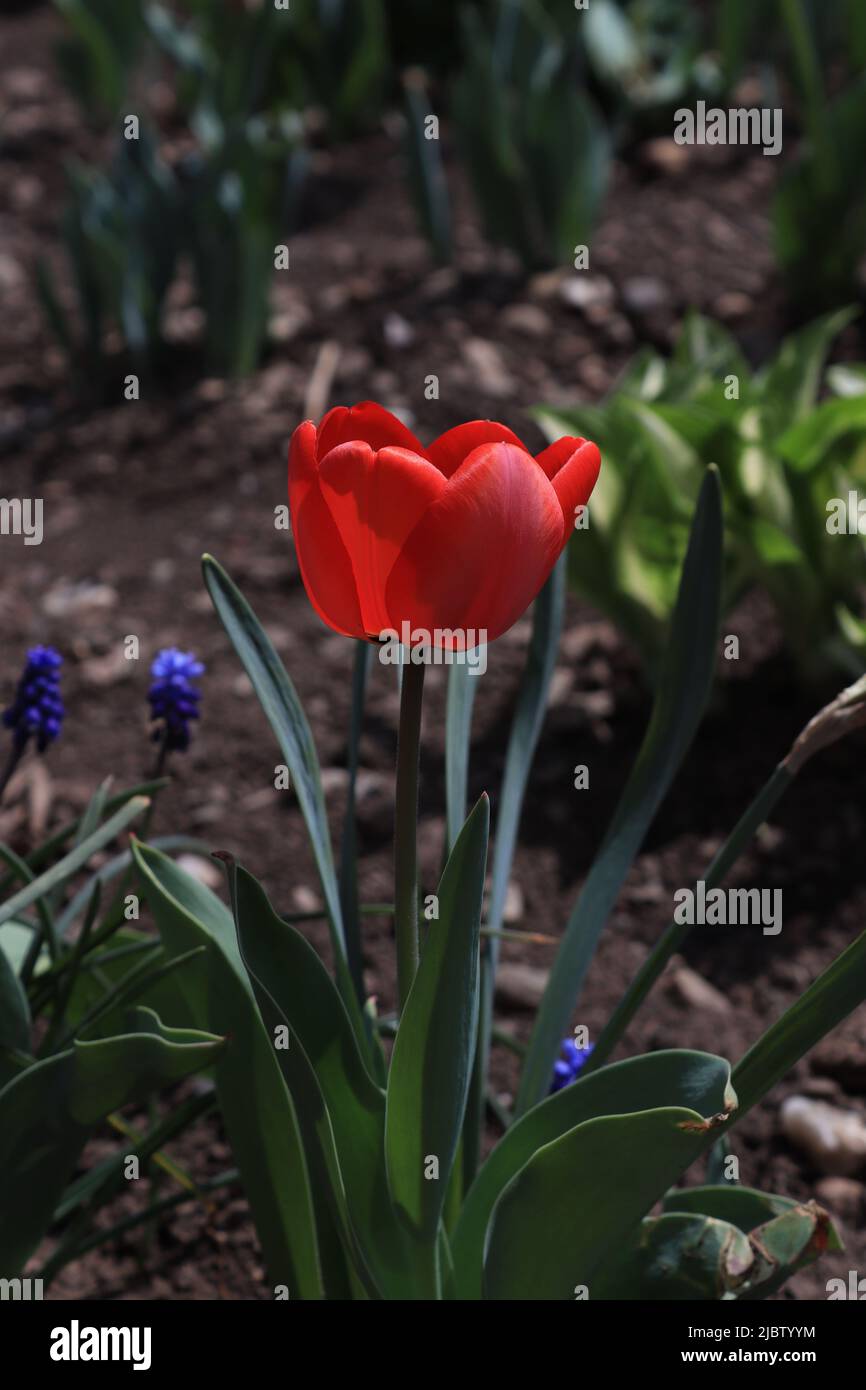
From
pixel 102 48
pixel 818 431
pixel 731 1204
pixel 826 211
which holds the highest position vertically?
pixel 102 48

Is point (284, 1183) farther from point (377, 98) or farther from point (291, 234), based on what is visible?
point (377, 98)

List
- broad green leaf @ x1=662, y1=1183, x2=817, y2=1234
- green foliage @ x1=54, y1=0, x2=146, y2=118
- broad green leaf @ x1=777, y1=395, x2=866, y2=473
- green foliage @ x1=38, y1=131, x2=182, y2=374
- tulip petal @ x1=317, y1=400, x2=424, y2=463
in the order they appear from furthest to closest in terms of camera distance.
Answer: green foliage @ x1=54, y1=0, x2=146, y2=118 < green foliage @ x1=38, y1=131, x2=182, y2=374 < broad green leaf @ x1=777, y1=395, x2=866, y2=473 < broad green leaf @ x1=662, y1=1183, x2=817, y2=1234 < tulip petal @ x1=317, y1=400, x2=424, y2=463

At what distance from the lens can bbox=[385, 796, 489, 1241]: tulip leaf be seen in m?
0.88

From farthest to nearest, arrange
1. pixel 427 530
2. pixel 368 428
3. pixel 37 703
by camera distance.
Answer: pixel 37 703 < pixel 368 428 < pixel 427 530

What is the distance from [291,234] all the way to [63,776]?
1672 millimetres

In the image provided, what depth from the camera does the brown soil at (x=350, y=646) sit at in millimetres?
1697

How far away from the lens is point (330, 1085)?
1.04 meters

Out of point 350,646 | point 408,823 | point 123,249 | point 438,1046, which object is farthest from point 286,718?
point 123,249

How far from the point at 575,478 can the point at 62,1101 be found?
550 mm

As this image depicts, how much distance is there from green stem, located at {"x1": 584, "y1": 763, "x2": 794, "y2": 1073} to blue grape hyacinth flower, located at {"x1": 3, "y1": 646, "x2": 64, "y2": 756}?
21.7 inches

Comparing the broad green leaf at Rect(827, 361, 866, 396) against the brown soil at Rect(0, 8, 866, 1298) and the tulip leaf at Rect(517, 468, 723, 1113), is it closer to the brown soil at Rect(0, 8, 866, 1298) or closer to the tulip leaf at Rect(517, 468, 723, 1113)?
the brown soil at Rect(0, 8, 866, 1298)

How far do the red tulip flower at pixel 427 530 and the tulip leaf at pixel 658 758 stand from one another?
26 cm

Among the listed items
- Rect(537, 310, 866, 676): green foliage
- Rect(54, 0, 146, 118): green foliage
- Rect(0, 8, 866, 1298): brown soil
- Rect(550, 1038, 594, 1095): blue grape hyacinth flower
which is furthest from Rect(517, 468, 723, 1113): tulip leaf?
Rect(54, 0, 146, 118): green foliage

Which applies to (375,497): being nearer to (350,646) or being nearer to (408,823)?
(408,823)
